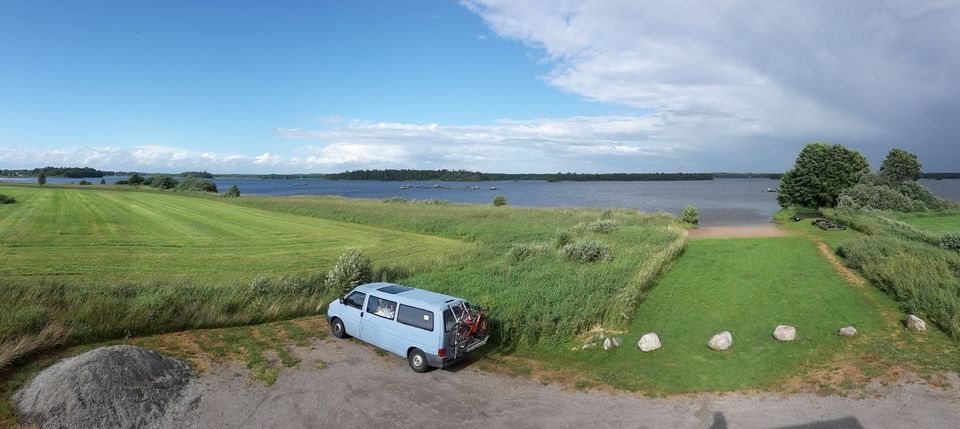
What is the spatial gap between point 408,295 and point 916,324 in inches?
615

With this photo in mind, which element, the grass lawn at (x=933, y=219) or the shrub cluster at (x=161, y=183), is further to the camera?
the shrub cluster at (x=161, y=183)

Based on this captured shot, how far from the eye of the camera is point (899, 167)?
61625 millimetres

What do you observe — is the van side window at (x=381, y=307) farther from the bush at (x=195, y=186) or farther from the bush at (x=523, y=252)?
the bush at (x=195, y=186)

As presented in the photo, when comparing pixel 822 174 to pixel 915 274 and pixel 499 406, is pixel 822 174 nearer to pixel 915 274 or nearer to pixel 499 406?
pixel 915 274

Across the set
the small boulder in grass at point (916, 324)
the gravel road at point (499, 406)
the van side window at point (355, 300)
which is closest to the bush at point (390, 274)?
the van side window at point (355, 300)

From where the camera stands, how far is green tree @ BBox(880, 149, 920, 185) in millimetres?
61188

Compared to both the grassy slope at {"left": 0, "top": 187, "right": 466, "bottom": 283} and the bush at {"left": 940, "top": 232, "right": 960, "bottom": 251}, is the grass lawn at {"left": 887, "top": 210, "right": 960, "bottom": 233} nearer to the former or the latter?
the bush at {"left": 940, "top": 232, "right": 960, "bottom": 251}

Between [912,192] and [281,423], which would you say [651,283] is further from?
[912,192]

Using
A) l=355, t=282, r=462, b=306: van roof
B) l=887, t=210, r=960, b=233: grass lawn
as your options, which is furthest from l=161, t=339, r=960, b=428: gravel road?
l=887, t=210, r=960, b=233: grass lawn

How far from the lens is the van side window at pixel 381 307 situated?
567 inches

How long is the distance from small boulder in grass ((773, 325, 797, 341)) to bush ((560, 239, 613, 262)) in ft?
36.2

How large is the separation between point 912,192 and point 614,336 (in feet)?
197

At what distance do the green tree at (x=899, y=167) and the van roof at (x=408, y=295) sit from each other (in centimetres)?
6746

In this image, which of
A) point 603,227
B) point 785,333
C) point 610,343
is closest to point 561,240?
point 603,227
